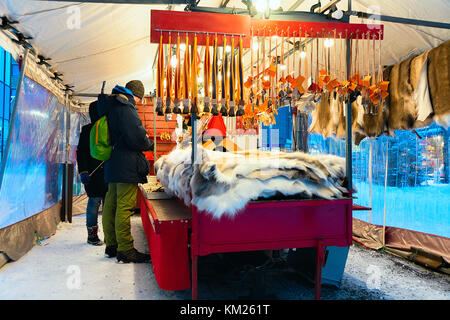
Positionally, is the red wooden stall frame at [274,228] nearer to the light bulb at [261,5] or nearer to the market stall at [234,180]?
the market stall at [234,180]

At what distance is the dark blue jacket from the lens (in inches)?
112

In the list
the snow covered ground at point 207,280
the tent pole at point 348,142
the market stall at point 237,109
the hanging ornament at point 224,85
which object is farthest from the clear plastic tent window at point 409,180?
the hanging ornament at point 224,85

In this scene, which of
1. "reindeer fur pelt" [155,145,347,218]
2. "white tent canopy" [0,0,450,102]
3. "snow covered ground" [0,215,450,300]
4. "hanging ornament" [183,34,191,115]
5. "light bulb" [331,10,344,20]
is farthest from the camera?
"white tent canopy" [0,0,450,102]

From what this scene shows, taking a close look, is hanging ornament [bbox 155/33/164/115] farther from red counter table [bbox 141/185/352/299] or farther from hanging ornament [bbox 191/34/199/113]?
red counter table [bbox 141/185/352/299]

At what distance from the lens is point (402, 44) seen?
3533mm

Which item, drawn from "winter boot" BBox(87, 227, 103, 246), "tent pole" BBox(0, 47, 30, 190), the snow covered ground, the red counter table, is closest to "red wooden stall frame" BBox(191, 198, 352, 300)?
the red counter table

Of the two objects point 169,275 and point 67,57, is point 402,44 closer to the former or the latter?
point 169,275

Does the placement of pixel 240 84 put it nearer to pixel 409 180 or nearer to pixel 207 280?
pixel 207 280

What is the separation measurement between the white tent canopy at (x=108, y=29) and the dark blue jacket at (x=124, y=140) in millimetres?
963

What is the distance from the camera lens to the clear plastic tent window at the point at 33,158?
3245 mm

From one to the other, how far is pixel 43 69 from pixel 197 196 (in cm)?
341

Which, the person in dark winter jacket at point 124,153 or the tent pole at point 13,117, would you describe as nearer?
the person in dark winter jacket at point 124,153

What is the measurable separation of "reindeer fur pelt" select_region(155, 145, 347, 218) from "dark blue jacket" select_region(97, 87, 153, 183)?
33.8 inches

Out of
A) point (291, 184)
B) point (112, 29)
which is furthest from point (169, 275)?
point (112, 29)
